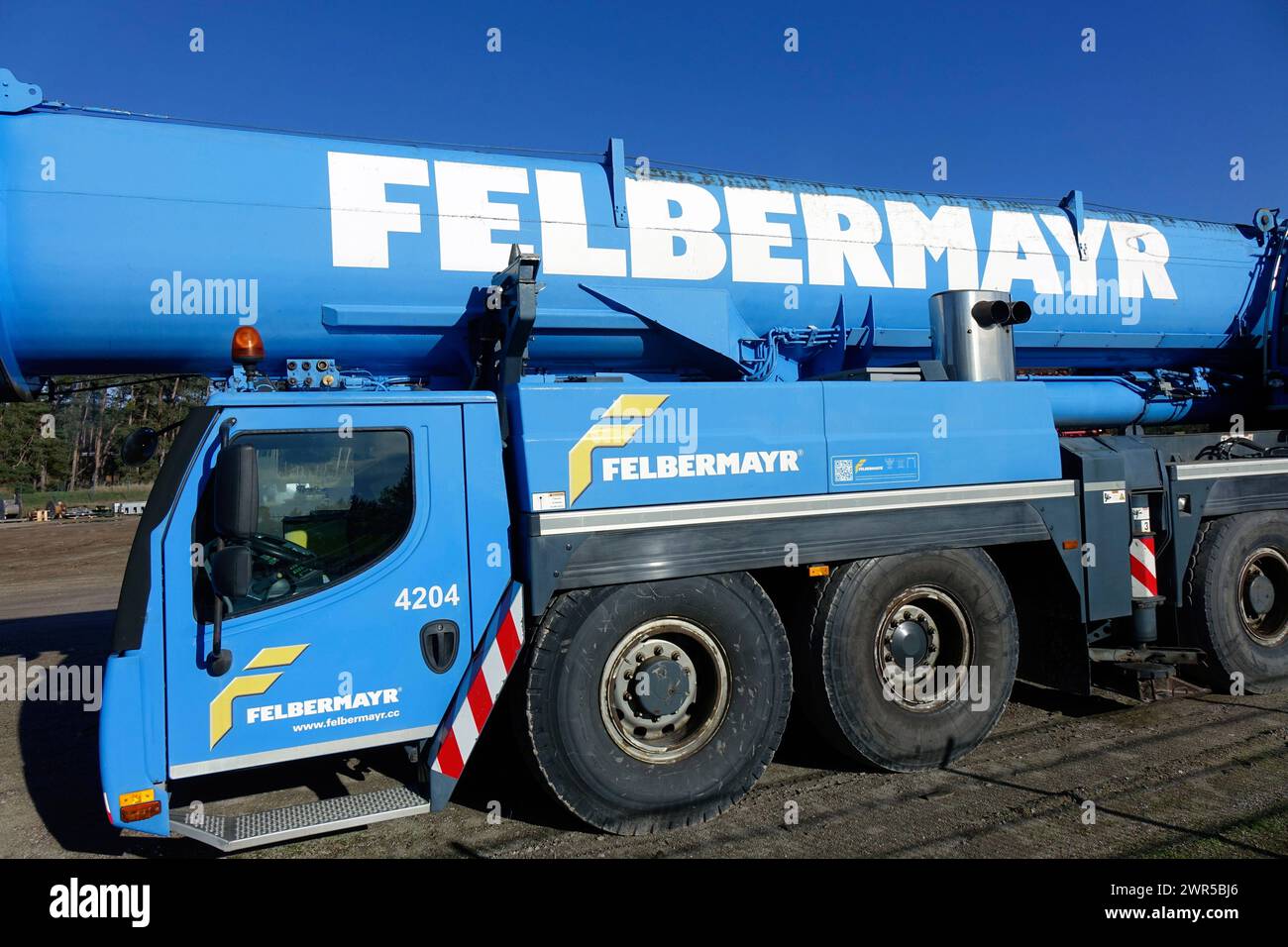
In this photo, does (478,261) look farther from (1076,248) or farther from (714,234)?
(1076,248)

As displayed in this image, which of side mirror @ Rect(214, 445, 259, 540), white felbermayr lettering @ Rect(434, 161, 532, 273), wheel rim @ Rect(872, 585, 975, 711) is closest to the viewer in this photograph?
side mirror @ Rect(214, 445, 259, 540)

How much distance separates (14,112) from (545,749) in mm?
3928

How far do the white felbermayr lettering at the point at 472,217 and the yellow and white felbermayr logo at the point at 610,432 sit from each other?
46.3 inches

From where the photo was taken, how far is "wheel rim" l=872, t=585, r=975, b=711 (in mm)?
5207

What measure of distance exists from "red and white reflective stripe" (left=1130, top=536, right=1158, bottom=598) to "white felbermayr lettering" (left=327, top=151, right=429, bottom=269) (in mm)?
4918

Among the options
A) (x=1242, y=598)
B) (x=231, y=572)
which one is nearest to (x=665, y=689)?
(x=231, y=572)

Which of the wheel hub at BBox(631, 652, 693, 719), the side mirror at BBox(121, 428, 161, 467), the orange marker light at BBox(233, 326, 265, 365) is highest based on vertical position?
the orange marker light at BBox(233, 326, 265, 365)

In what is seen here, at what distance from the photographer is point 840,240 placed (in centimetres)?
603

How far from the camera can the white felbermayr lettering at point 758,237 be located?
225 inches

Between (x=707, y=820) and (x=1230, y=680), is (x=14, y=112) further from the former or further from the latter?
(x=1230, y=680)

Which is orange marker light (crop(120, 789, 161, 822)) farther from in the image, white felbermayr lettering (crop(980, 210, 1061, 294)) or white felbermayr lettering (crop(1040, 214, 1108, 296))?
white felbermayr lettering (crop(1040, 214, 1108, 296))

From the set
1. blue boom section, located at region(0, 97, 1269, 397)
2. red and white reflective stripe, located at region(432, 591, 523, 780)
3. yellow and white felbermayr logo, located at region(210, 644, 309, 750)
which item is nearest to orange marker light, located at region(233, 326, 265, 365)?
blue boom section, located at region(0, 97, 1269, 397)

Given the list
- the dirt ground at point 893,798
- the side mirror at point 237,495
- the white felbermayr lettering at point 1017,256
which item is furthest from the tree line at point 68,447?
the side mirror at point 237,495
